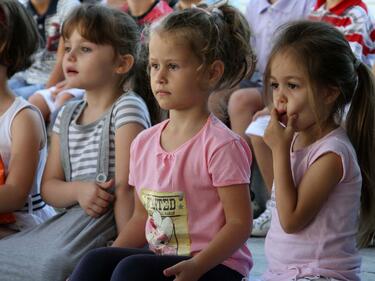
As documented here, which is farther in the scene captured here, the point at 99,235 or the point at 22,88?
the point at 22,88

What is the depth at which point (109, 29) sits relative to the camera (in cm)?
294

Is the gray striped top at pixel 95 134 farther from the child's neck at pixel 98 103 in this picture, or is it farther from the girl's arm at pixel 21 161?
the girl's arm at pixel 21 161

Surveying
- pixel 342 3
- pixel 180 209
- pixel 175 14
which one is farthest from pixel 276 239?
pixel 342 3

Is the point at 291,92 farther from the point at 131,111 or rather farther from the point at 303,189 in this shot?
the point at 131,111

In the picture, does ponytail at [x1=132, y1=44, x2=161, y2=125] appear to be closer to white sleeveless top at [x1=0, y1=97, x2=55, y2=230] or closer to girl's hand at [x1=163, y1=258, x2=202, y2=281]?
white sleeveless top at [x1=0, y1=97, x2=55, y2=230]

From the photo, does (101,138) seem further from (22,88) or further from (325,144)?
(22,88)

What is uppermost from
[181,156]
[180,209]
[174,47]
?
[174,47]

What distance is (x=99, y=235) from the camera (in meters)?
2.79

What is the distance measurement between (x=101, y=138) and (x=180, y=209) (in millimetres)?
599

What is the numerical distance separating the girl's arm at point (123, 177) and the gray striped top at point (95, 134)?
0.14ft

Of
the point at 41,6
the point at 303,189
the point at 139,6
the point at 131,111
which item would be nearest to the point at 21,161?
the point at 131,111

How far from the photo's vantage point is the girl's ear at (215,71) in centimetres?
242

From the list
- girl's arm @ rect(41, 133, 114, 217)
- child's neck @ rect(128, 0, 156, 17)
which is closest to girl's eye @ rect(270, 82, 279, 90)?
girl's arm @ rect(41, 133, 114, 217)

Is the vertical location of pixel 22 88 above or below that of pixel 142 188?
below
